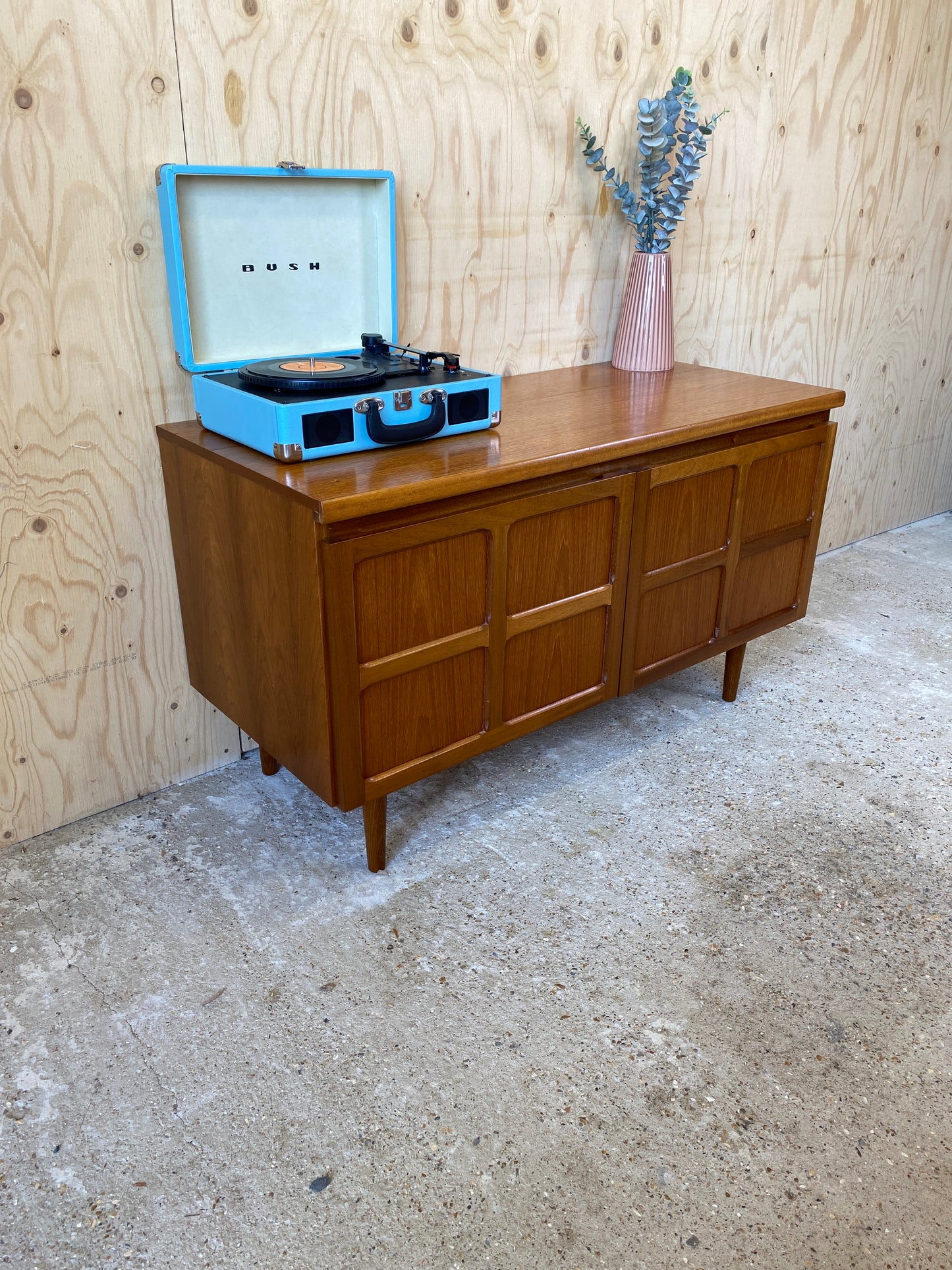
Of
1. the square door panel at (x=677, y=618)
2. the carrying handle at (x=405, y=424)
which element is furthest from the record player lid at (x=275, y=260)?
the square door panel at (x=677, y=618)

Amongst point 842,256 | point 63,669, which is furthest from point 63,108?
point 842,256

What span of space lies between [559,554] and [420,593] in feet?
1.04

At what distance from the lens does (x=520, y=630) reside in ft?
5.73

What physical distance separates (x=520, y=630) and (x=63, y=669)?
88cm

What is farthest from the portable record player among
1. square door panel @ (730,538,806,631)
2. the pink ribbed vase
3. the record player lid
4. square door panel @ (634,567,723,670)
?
square door panel @ (730,538,806,631)

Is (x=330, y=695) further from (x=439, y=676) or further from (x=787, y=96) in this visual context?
(x=787, y=96)

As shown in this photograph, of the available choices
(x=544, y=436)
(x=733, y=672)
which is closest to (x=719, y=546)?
(x=733, y=672)

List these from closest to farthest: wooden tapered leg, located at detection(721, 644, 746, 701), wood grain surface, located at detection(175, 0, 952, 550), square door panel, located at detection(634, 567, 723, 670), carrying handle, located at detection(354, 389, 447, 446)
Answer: carrying handle, located at detection(354, 389, 447, 446) < wood grain surface, located at detection(175, 0, 952, 550) < square door panel, located at detection(634, 567, 723, 670) < wooden tapered leg, located at detection(721, 644, 746, 701)

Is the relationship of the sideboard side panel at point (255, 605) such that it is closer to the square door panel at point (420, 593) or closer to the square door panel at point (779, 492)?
the square door panel at point (420, 593)

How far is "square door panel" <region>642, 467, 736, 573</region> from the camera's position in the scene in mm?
1907

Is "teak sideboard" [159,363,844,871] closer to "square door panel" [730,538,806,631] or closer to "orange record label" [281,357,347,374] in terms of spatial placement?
"square door panel" [730,538,806,631]

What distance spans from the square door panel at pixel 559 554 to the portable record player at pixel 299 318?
0.74 feet

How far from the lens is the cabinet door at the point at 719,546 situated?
1929 millimetres

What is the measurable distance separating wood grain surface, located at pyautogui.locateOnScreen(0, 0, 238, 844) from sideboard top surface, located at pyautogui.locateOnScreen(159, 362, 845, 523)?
0.54ft
